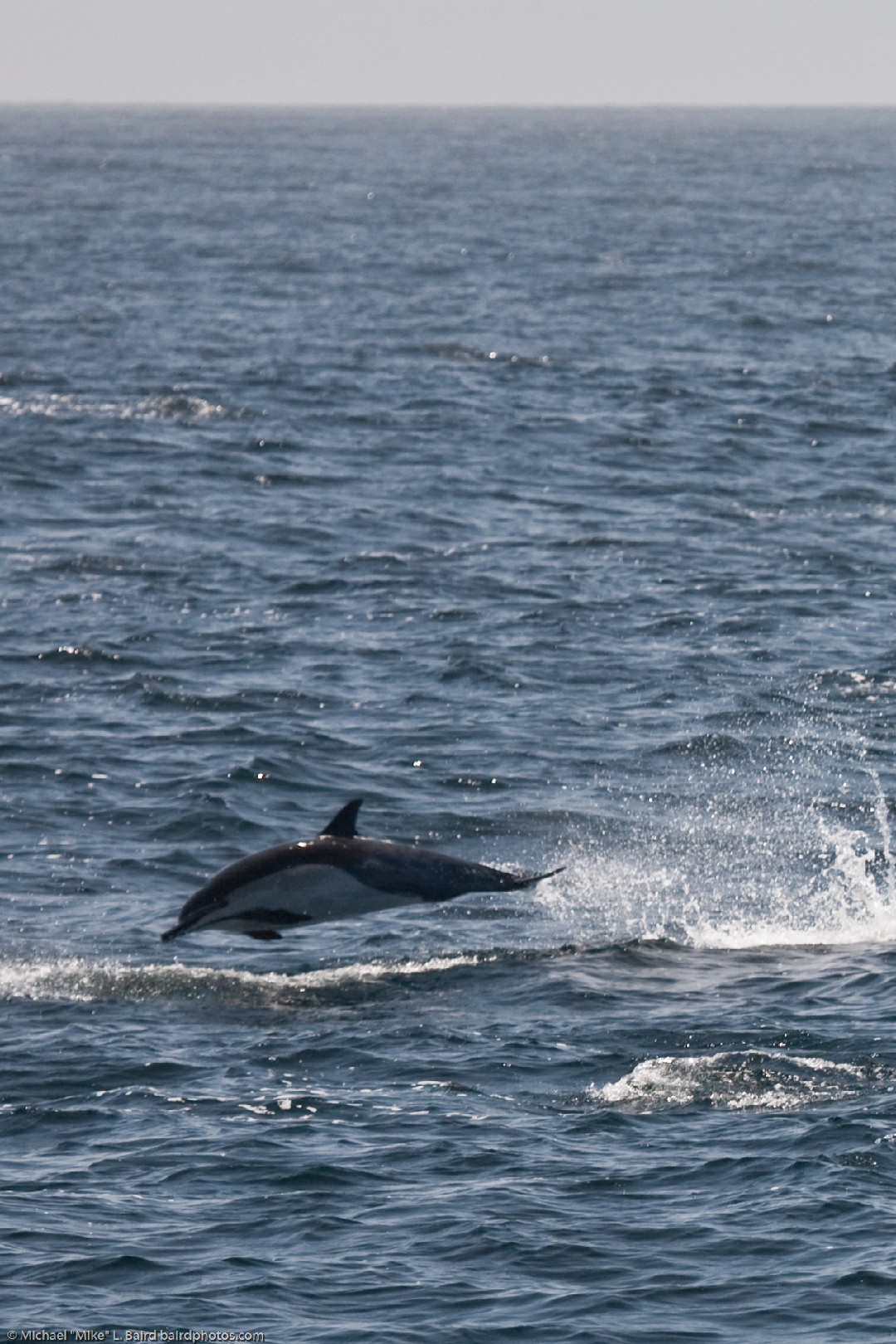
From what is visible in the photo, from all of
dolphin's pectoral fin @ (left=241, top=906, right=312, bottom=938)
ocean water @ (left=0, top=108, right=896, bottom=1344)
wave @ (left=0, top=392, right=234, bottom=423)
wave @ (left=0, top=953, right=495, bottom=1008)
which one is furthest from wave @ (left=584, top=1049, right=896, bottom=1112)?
wave @ (left=0, top=392, right=234, bottom=423)

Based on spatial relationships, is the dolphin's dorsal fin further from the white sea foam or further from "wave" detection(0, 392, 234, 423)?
the white sea foam

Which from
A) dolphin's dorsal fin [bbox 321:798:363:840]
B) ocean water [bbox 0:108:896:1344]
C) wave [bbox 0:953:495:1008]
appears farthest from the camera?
wave [bbox 0:953:495:1008]

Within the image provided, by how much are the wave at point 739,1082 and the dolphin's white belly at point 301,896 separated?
2.78m

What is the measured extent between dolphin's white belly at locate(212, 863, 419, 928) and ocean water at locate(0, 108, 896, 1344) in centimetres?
180

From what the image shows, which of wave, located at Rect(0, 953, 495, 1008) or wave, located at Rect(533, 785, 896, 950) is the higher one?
wave, located at Rect(533, 785, 896, 950)

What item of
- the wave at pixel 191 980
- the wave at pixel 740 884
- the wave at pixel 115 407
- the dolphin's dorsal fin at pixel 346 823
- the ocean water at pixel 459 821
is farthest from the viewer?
the wave at pixel 115 407

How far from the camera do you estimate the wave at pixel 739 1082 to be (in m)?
21.4

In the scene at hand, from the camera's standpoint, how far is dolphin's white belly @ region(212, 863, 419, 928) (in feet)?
70.2

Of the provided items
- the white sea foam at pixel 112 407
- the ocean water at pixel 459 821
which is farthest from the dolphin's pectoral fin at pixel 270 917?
the white sea foam at pixel 112 407

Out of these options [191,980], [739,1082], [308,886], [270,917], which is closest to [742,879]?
[739,1082]

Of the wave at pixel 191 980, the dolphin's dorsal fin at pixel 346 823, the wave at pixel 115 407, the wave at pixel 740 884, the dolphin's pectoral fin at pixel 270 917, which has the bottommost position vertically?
the wave at pixel 191 980

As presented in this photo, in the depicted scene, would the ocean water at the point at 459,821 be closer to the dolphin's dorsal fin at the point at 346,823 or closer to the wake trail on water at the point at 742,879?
the wake trail on water at the point at 742,879

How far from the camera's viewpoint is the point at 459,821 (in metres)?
30.7

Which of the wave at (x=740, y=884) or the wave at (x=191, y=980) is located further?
the wave at (x=740, y=884)
